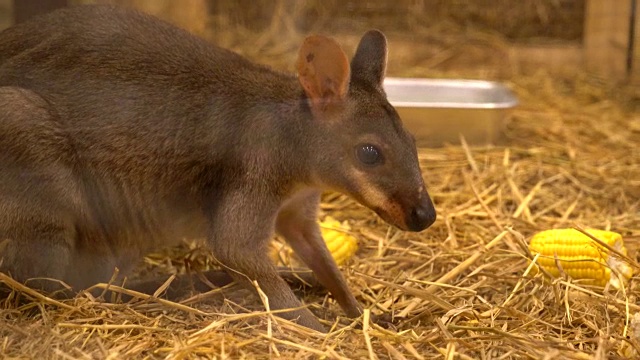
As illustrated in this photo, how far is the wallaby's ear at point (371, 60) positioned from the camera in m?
3.80

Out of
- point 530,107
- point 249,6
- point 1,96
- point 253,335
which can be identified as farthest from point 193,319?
point 249,6

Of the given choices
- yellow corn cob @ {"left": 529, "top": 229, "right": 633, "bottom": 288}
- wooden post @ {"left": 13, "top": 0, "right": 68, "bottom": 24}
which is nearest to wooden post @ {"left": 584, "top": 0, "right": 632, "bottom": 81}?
yellow corn cob @ {"left": 529, "top": 229, "right": 633, "bottom": 288}

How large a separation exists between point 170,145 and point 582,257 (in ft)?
6.08

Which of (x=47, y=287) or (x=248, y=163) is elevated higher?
(x=248, y=163)

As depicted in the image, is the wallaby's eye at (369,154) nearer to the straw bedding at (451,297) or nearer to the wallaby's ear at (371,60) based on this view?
the wallaby's ear at (371,60)

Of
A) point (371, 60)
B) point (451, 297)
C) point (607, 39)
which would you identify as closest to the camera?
point (371, 60)

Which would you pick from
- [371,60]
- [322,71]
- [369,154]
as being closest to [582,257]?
[369,154]

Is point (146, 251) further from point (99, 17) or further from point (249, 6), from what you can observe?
point (249, 6)

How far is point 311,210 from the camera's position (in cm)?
413

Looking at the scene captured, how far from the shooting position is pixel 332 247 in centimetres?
448

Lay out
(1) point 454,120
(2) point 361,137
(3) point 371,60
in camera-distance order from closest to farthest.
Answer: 1. (2) point 361,137
2. (3) point 371,60
3. (1) point 454,120

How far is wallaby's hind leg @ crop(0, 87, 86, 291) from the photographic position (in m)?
3.62

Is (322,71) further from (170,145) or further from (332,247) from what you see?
(332,247)

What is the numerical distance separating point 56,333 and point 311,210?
1243 millimetres
